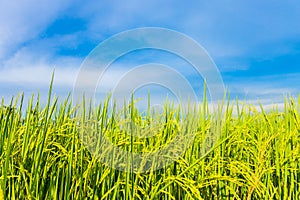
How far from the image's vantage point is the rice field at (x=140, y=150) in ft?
5.64

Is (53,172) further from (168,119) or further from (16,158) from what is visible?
(168,119)

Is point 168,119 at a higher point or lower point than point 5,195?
higher

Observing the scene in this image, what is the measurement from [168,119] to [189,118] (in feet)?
0.41

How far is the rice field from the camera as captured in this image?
172 cm

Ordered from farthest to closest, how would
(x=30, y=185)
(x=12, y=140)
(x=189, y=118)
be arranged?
(x=189, y=118)
(x=12, y=140)
(x=30, y=185)

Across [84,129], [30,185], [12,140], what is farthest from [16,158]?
[84,129]

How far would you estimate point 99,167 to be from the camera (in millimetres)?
1755

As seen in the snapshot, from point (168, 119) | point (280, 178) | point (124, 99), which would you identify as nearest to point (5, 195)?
point (124, 99)

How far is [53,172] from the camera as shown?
1.79m

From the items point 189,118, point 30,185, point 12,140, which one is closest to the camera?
point 30,185

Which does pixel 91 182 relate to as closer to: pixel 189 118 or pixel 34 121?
pixel 34 121

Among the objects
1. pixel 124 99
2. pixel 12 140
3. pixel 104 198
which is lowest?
pixel 104 198

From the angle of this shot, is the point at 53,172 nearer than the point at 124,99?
Yes

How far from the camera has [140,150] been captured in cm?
188
